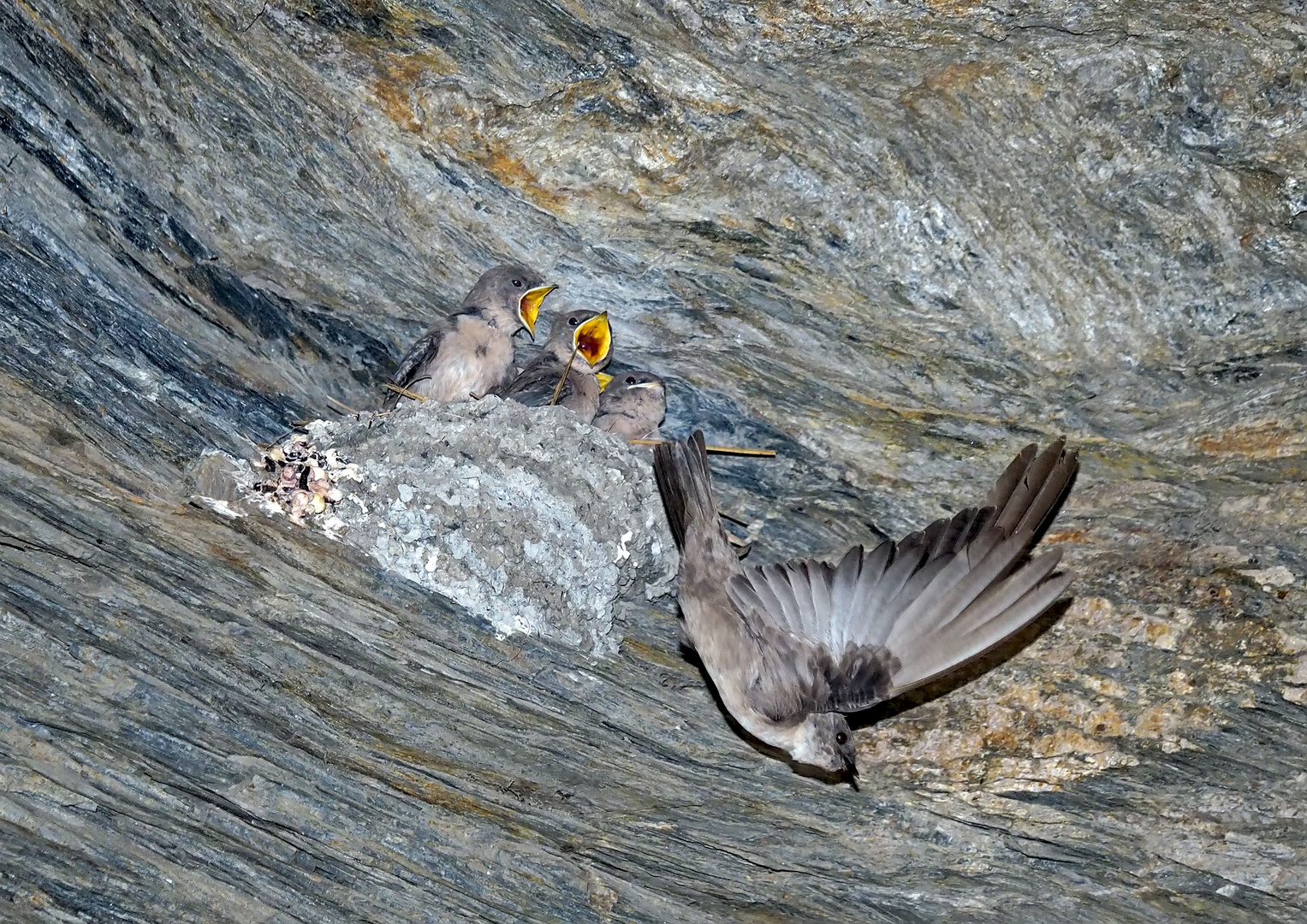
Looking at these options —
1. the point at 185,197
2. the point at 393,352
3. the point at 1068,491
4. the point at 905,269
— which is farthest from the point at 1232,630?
the point at 185,197

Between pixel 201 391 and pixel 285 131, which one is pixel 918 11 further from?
pixel 201 391

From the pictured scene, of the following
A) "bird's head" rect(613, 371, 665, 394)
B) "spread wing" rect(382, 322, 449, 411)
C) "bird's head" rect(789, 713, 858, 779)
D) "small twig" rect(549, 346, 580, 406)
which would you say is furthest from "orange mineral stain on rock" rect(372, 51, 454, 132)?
"bird's head" rect(789, 713, 858, 779)

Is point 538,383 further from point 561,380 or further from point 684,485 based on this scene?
point 684,485

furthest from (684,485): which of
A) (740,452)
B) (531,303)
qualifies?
(531,303)

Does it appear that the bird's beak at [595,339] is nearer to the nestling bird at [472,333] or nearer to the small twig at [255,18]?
the nestling bird at [472,333]

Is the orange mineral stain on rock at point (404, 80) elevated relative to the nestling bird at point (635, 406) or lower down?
elevated

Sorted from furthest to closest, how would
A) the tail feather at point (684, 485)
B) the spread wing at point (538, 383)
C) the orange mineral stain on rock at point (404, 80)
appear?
the spread wing at point (538, 383)
the tail feather at point (684, 485)
the orange mineral stain on rock at point (404, 80)

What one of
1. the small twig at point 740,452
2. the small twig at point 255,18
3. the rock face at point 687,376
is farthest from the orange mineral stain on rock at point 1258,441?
the small twig at point 255,18
